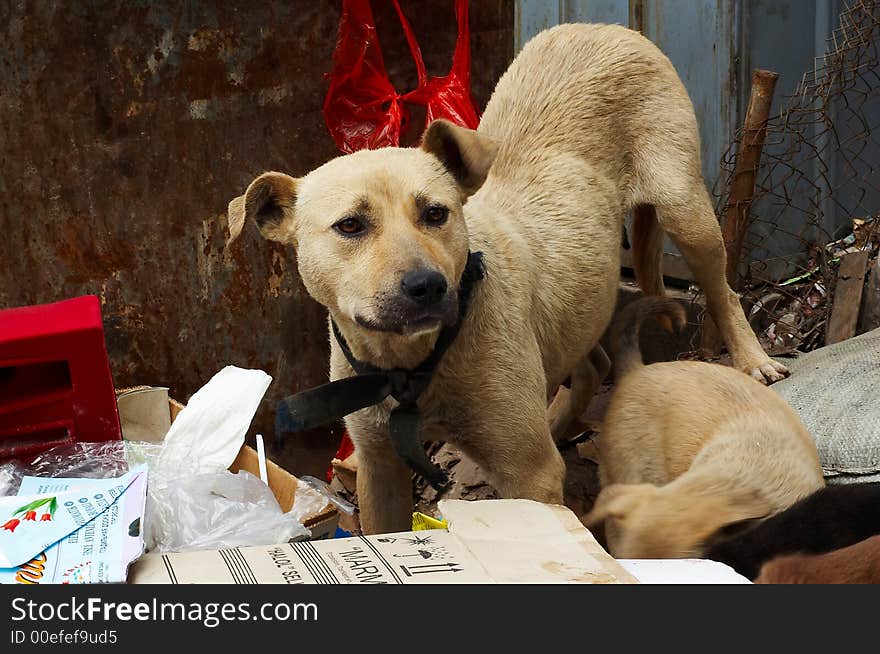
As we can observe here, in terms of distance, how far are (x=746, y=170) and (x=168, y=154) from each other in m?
2.77

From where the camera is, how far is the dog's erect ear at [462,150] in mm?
2986

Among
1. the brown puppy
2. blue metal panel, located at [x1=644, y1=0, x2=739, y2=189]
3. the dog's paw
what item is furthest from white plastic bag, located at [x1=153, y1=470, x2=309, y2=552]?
blue metal panel, located at [x1=644, y1=0, x2=739, y2=189]

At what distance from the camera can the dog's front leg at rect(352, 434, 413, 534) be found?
10.9ft

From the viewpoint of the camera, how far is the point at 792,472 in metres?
3.03

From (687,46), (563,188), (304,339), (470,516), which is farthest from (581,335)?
(687,46)

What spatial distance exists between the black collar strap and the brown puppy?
3.87ft

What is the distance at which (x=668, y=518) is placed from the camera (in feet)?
9.11

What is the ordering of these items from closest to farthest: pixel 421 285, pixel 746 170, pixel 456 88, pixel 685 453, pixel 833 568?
1. pixel 833 568
2. pixel 421 285
3. pixel 685 453
4. pixel 456 88
5. pixel 746 170

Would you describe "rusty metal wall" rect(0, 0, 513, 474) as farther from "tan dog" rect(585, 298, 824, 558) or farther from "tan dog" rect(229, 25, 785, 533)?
"tan dog" rect(585, 298, 824, 558)

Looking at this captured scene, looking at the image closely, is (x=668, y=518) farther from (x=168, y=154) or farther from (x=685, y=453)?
(x=168, y=154)

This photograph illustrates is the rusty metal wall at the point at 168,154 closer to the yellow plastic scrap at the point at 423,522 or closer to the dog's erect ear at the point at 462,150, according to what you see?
the yellow plastic scrap at the point at 423,522

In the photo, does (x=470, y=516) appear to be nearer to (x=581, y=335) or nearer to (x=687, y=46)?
(x=581, y=335)

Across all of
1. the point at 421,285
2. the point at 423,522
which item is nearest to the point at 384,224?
the point at 421,285

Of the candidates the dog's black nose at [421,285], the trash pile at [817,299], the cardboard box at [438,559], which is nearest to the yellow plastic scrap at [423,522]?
the dog's black nose at [421,285]
